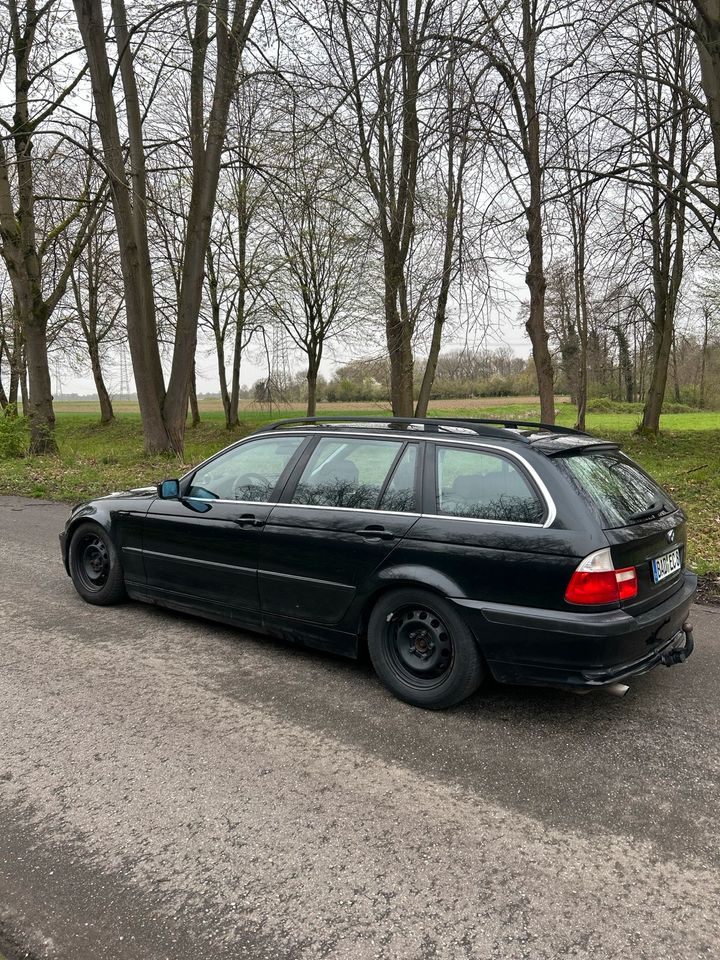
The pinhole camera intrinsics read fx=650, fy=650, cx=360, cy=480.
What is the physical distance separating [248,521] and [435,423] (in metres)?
1.39

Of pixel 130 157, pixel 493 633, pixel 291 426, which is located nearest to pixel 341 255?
pixel 130 157

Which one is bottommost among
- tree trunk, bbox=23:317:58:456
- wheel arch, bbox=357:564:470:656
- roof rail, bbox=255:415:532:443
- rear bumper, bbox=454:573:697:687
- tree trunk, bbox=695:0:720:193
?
rear bumper, bbox=454:573:697:687

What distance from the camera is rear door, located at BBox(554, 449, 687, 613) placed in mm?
3293

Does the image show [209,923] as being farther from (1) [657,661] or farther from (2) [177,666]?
(1) [657,661]

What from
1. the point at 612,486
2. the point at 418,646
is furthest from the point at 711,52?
the point at 418,646

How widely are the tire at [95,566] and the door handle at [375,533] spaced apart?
7.76 ft

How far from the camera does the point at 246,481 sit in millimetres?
4551

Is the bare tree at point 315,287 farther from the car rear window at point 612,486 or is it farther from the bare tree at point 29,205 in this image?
the car rear window at point 612,486

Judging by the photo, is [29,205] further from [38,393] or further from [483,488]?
[483,488]

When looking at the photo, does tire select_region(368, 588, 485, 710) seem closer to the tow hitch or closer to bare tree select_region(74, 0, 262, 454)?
the tow hitch

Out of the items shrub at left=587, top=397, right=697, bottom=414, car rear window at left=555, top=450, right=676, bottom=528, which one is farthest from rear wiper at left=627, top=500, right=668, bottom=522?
shrub at left=587, top=397, right=697, bottom=414

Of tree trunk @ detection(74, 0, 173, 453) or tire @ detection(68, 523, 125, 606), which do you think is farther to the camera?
tree trunk @ detection(74, 0, 173, 453)

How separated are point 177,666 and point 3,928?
2.04 metres

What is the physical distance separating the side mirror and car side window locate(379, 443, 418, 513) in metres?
1.74
